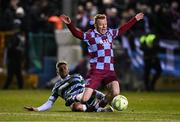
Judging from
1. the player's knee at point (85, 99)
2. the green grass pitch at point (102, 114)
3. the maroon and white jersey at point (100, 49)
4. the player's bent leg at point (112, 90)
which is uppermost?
the maroon and white jersey at point (100, 49)

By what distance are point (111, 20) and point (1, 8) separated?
5.04 m

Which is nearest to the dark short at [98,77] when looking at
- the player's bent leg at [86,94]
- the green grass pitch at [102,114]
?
the player's bent leg at [86,94]

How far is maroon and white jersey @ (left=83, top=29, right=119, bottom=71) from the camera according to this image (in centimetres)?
1608

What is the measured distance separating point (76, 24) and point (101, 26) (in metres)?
14.2

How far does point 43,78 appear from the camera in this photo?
2995 centimetres

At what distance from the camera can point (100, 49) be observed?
1611 centimetres

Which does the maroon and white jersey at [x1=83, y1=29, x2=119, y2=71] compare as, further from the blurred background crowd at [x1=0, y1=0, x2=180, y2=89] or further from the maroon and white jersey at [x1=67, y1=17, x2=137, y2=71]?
the blurred background crowd at [x1=0, y1=0, x2=180, y2=89]

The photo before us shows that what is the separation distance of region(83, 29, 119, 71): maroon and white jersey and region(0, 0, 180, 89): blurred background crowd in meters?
12.7

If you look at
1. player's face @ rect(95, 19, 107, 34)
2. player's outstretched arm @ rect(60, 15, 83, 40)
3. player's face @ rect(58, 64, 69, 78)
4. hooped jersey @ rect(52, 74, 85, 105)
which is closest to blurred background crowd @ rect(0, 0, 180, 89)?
hooped jersey @ rect(52, 74, 85, 105)

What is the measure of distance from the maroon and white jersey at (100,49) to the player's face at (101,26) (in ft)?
0.27

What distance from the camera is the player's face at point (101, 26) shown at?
1602 centimetres

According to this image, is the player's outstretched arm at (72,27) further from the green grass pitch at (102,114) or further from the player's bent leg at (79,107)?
the green grass pitch at (102,114)

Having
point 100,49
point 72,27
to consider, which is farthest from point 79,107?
point 72,27

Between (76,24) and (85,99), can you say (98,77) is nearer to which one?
(85,99)
